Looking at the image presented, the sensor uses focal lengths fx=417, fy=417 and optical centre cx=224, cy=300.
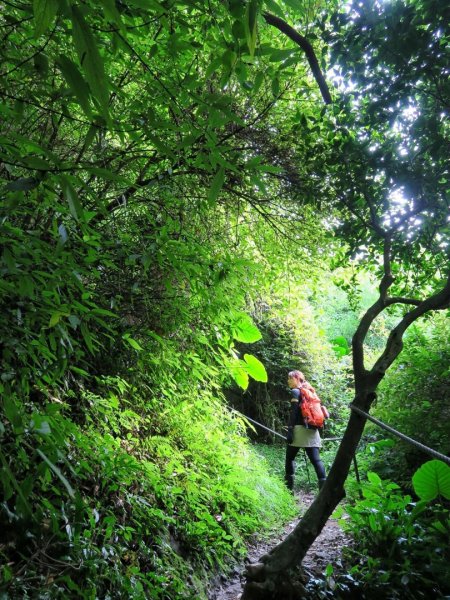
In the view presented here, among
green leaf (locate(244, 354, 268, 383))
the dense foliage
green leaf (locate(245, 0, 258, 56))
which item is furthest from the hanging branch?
green leaf (locate(244, 354, 268, 383))

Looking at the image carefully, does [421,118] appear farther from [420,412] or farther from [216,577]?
[216,577]

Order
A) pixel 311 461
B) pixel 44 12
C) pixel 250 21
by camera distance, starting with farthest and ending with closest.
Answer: pixel 311 461 < pixel 250 21 < pixel 44 12

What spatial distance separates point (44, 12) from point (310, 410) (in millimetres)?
5643

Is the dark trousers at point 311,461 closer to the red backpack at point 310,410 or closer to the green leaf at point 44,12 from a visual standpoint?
the red backpack at point 310,410

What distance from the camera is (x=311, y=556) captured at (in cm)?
350

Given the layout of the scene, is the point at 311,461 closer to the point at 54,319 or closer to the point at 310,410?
the point at 310,410

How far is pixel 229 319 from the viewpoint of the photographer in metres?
3.21

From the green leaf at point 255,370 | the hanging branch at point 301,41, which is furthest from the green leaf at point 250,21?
the green leaf at point 255,370

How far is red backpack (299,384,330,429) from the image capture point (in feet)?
18.7

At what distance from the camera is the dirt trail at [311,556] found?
9.80ft

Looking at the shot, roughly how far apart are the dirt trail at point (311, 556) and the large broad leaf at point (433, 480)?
2.63ft

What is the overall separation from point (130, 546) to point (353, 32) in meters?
3.23

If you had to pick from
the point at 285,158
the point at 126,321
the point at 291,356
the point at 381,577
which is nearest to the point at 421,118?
the point at 285,158

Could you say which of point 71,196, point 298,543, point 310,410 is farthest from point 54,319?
point 310,410
